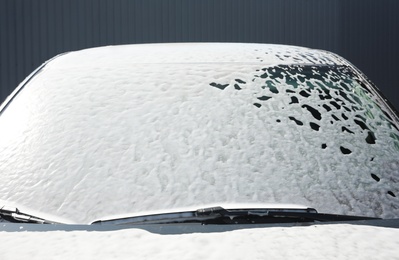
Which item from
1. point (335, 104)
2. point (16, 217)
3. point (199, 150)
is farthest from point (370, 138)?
point (16, 217)

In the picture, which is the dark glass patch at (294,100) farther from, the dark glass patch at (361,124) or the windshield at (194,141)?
the dark glass patch at (361,124)

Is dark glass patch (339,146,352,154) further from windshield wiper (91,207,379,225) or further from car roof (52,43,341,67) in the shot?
car roof (52,43,341,67)

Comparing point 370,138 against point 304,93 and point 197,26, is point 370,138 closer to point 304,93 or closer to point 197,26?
point 304,93

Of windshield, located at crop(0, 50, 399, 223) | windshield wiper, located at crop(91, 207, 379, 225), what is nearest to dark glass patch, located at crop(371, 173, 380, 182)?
windshield, located at crop(0, 50, 399, 223)

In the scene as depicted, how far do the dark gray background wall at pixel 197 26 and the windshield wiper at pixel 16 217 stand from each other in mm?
8498

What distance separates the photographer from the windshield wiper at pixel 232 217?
1.81 meters

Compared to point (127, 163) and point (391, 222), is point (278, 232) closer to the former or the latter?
point (391, 222)

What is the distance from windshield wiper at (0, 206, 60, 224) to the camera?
1.84 m

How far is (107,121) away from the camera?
2.17 metres

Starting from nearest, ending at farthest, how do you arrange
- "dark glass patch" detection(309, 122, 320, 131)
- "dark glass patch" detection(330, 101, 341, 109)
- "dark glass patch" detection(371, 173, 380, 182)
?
"dark glass patch" detection(371, 173, 380, 182) → "dark glass patch" detection(309, 122, 320, 131) → "dark glass patch" detection(330, 101, 341, 109)

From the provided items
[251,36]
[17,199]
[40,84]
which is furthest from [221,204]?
[251,36]

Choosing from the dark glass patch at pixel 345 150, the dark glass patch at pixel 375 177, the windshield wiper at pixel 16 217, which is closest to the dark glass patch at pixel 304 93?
the dark glass patch at pixel 345 150

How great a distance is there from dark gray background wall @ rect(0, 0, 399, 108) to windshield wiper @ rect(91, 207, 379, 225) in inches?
342

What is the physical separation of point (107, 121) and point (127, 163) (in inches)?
8.6
